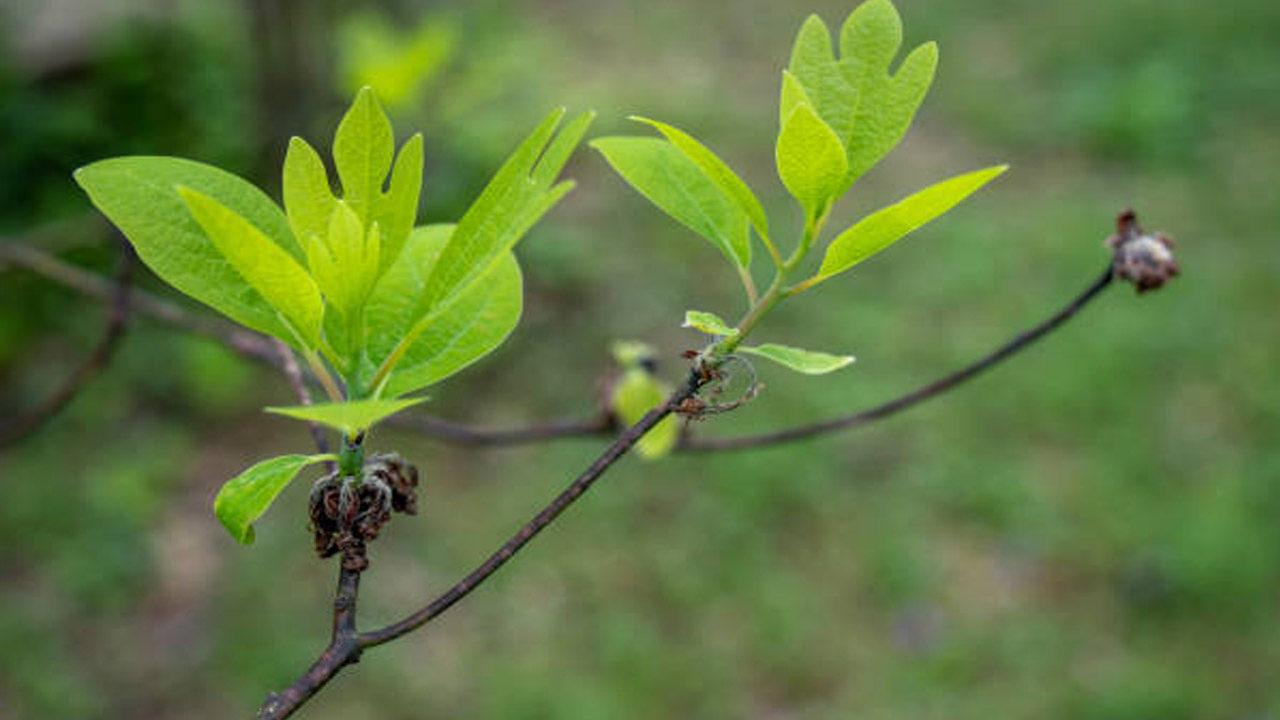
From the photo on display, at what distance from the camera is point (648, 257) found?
13.9 feet

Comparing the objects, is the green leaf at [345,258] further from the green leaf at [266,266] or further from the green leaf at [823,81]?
the green leaf at [823,81]

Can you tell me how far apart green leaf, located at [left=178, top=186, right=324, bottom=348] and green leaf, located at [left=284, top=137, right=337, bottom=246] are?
40 mm

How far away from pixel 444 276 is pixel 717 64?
5.18m

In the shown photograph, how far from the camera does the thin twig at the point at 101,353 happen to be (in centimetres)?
103

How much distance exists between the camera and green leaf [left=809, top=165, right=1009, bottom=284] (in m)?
0.48

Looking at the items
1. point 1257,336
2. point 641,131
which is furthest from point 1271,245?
point 641,131

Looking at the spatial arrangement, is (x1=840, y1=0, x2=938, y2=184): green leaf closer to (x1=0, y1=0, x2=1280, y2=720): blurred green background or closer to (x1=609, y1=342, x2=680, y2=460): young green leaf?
(x1=609, y1=342, x2=680, y2=460): young green leaf

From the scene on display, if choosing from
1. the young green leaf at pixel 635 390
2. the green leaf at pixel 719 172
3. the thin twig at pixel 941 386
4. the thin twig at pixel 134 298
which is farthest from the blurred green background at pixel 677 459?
the green leaf at pixel 719 172

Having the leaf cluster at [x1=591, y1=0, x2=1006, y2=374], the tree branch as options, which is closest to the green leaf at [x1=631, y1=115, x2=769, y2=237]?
the leaf cluster at [x1=591, y1=0, x2=1006, y2=374]

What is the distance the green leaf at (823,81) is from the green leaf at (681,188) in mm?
61

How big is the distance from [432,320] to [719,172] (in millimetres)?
142

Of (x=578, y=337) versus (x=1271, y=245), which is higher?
(x=1271, y=245)

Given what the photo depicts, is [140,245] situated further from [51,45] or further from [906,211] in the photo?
[51,45]

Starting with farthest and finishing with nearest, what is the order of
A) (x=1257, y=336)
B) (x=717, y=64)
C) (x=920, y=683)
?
(x=717, y=64)
(x=1257, y=336)
(x=920, y=683)
